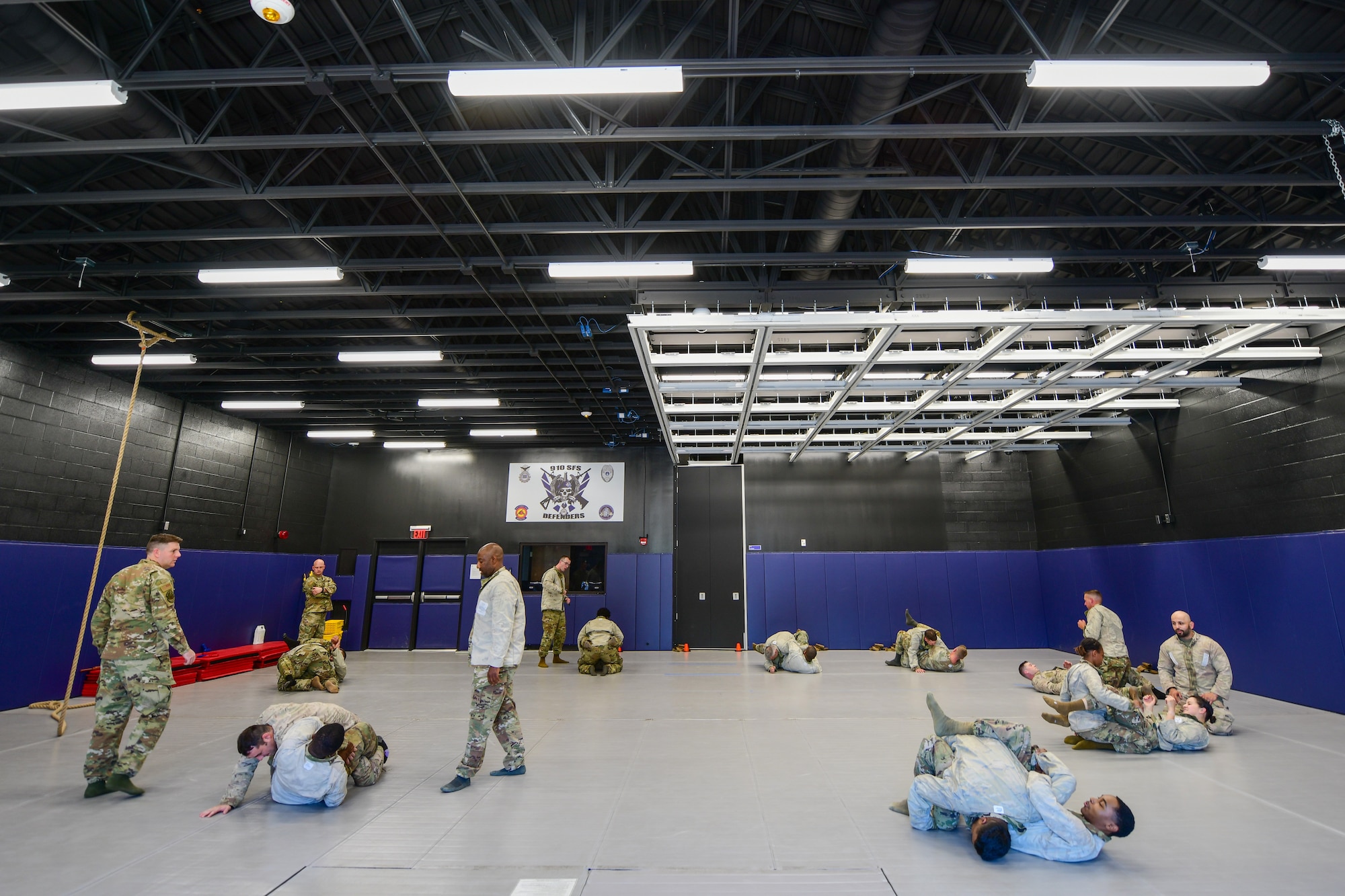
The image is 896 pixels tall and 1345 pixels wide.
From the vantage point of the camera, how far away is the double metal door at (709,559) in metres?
16.0

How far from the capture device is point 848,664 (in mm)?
12719

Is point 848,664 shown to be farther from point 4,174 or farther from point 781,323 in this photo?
point 4,174

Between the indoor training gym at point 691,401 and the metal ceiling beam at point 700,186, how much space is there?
2.1 inches

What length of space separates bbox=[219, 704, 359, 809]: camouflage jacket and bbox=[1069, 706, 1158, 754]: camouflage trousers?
710 centimetres

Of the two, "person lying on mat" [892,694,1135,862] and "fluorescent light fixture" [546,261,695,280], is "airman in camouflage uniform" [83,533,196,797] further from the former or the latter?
"person lying on mat" [892,694,1135,862]

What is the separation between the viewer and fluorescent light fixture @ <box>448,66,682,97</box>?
4.52 metres

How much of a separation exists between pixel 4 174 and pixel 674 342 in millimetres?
7941

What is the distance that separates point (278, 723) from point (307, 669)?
5926 millimetres

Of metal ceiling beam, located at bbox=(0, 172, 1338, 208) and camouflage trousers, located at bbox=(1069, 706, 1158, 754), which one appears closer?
camouflage trousers, located at bbox=(1069, 706, 1158, 754)

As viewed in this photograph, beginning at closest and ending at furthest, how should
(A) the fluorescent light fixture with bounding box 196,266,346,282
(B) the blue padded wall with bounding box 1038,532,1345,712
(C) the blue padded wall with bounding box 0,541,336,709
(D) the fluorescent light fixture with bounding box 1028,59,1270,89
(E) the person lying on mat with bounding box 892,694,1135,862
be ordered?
(E) the person lying on mat with bounding box 892,694,1135,862 < (D) the fluorescent light fixture with bounding box 1028,59,1270,89 < (A) the fluorescent light fixture with bounding box 196,266,346,282 < (B) the blue padded wall with bounding box 1038,532,1345,712 < (C) the blue padded wall with bounding box 0,541,336,709

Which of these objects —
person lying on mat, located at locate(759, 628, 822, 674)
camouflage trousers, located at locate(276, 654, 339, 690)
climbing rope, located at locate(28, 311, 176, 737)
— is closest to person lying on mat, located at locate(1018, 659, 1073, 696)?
person lying on mat, located at locate(759, 628, 822, 674)

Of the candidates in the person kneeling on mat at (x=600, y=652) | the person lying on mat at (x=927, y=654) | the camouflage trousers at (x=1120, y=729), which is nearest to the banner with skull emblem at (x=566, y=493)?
the person kneeling on mat at (x=600, y=652)

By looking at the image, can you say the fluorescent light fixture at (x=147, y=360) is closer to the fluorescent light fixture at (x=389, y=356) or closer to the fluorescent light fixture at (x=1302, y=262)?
the fluorescent light fixture at (x=389, y=356)

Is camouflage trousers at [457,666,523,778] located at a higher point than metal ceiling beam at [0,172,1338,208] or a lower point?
lower
